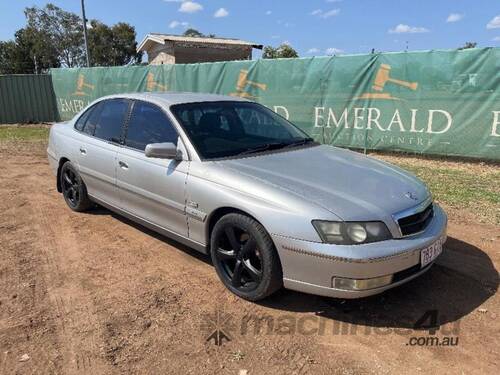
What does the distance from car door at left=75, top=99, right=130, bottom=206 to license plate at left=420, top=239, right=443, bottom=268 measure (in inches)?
120

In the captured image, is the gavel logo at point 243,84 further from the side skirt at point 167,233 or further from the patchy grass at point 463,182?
the side skirt at point 167,233

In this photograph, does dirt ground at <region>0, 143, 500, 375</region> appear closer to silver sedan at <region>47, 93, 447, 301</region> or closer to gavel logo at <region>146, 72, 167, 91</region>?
silver sedan at <region>47, 93, 447, 301</region>

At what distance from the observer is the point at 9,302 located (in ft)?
11.8

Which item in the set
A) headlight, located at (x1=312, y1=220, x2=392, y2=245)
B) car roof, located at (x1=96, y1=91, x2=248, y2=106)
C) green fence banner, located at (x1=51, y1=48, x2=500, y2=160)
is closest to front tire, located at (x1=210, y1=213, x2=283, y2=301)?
headlight, located at (x1=312, y1=220, x2=392, y2=245)

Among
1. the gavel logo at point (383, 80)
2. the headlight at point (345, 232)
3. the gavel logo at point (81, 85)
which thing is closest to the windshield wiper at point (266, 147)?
the headlight at point (345, 232)

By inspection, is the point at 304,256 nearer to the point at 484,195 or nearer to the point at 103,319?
the point at 103,319

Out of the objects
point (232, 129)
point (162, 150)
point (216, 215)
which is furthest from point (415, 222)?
point (162, 150)

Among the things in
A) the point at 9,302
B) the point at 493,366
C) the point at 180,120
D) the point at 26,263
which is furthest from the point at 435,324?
the point at 26,263

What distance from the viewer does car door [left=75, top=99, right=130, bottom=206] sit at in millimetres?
4824

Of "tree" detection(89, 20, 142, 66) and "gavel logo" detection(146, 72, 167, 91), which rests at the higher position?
"tree" detection(89, 20, 142, 66)

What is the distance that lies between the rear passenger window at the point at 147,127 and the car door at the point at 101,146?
19 cm

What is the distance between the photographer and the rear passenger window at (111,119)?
486 centimetres

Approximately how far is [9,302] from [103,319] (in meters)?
0.87

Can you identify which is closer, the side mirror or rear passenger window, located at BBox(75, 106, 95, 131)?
the side mirror
